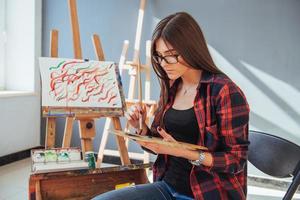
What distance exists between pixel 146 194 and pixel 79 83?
0.87 m

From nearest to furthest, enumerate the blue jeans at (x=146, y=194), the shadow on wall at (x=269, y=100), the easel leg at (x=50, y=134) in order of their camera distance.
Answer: the blue jeans at (x=146, y=194)
the easel leg at (x=50, y=134)
the shadow on wall at (x=269, y=100)

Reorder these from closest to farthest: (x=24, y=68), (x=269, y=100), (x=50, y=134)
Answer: (x=50, y=134) → (x=269, y=100) → (x=24, y=68)

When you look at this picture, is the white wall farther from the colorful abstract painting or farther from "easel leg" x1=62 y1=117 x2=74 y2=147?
the colorful abstract painting

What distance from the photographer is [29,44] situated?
307cm

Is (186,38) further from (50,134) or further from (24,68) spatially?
(24,68)

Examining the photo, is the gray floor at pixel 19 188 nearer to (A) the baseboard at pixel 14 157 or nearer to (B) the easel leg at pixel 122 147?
(A) the baseboard at pixel 14 157

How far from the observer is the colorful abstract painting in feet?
5.47

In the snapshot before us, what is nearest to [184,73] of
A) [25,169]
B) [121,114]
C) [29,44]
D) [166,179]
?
[166,179]

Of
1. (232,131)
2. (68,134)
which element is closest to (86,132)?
(68,134)

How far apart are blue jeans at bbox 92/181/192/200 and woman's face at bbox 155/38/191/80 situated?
1.30ft

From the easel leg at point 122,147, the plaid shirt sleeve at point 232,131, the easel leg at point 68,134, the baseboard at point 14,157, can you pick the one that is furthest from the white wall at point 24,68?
the plaid shirt sleeve at point 232,131

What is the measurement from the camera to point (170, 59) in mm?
1013

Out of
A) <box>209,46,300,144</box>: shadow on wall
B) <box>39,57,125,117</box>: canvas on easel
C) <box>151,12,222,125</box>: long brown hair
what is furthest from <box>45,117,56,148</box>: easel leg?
<box>209,46,300,144</box>: shadow on wall

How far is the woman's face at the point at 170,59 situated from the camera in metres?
1.00
